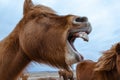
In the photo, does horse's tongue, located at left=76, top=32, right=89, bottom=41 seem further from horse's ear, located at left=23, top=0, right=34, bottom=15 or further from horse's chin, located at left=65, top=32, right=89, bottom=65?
horse's ear, located at left=23, top=0, right=34, bottom=15

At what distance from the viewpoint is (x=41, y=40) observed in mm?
3033

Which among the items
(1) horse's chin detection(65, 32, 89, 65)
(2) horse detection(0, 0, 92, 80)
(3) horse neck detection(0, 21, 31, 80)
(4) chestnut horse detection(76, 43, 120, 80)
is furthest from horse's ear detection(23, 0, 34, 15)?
(4) chestnut horse detection(76, 43, 120, 80)

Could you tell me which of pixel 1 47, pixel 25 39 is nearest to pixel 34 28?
pixel 25 39

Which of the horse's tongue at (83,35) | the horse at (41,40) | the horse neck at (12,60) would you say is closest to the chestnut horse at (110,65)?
the horse at (41,40)

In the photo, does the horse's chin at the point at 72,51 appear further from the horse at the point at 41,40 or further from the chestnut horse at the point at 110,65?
the chestnut horse at the point at 110,65

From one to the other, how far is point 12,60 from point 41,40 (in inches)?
14.4

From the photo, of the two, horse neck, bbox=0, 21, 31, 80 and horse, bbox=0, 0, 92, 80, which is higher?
horse, bbox=0, 0, 92, 80

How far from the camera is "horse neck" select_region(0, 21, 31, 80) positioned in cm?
317

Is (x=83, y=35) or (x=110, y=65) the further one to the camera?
(x=110, y=65)

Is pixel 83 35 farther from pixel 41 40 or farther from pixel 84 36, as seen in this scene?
pixel 41 40

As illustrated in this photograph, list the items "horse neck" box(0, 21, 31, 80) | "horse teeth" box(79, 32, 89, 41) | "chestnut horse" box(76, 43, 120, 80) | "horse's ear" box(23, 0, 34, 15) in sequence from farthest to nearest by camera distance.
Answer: "chestnut horse" box(76, 43, 120, 80) < "horse's ear" box(23, 0, 34, 15) < "horse neck" box(0, 21, 31, 80) < "horse teeth" box(79, 32, 89, 41)

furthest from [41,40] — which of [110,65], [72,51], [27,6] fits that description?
[110,65]

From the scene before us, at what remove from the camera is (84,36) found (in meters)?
Result: 2.85

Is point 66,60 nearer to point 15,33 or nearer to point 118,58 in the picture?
point 15,33
